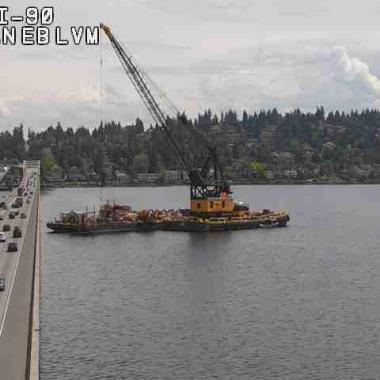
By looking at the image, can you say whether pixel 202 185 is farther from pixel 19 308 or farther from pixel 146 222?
pixel 19 308

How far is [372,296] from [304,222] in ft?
283

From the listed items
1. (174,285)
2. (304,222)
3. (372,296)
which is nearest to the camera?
(372,296)

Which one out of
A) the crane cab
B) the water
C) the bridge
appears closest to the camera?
the bridge

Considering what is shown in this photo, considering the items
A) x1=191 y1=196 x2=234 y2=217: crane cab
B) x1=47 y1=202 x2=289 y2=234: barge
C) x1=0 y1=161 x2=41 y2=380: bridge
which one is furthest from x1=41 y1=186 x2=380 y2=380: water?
x1=191 y1=196 x2=234 y2=217: crane cab

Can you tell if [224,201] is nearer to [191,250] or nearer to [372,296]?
[191,250]

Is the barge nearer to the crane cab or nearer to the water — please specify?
the crane cab

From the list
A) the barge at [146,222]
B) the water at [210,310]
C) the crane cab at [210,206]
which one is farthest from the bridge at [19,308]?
the crane cab at [210,206]

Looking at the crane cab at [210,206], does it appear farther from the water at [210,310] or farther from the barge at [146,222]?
the water at [210,310]

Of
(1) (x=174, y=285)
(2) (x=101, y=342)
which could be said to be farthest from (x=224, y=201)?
(2) (x=101, y=342)

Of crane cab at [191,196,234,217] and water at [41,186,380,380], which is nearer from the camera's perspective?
water at [41,186,380,380]

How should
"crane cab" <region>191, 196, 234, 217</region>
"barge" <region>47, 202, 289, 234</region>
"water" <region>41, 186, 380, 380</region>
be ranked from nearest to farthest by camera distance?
"water" <region>41, 186, 380, 380</region>, "barge" <region>47, 202, 289, 234</region>, "crane cab" <region>191, 196, 234, 217</region>

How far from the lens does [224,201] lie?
136 metres

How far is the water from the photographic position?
5141 cm

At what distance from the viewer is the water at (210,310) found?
5141 centimetres
